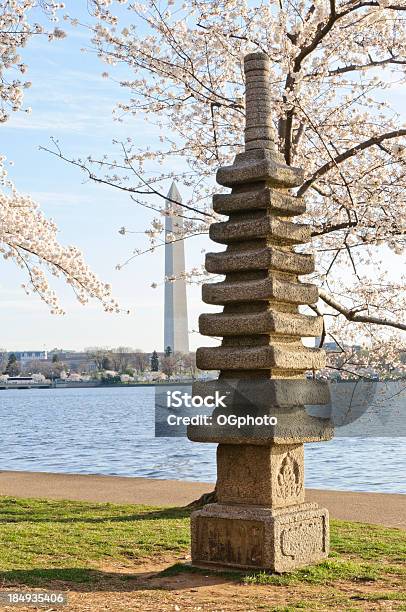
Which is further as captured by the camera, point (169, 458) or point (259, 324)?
point (169, 458)

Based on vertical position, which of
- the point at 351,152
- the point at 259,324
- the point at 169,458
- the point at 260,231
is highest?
the point at 351,152

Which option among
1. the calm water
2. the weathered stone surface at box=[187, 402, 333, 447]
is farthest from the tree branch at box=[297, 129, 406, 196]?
the calm water

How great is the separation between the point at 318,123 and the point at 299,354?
609cm

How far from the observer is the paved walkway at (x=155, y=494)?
1506cm

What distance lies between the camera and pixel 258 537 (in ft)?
28.8

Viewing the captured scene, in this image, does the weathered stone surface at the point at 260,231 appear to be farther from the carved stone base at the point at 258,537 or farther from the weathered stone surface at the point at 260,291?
the carved stone base at the point at 258,537

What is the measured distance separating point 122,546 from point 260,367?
3284mm

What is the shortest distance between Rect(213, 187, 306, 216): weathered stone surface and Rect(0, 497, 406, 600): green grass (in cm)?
379

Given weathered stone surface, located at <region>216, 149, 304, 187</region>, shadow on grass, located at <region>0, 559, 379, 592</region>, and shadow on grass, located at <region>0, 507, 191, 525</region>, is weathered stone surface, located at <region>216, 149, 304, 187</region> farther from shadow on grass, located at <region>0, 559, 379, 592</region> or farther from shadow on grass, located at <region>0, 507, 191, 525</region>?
shadow on grass, located at <region>0, 507, 191, 525</region>

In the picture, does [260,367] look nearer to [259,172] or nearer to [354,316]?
[259,172]

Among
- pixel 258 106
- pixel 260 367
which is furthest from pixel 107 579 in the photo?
pixel 258 106

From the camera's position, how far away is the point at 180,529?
40.1ft

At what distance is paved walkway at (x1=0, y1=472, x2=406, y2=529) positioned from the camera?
15.1m

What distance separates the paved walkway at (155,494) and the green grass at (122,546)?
1780mm
